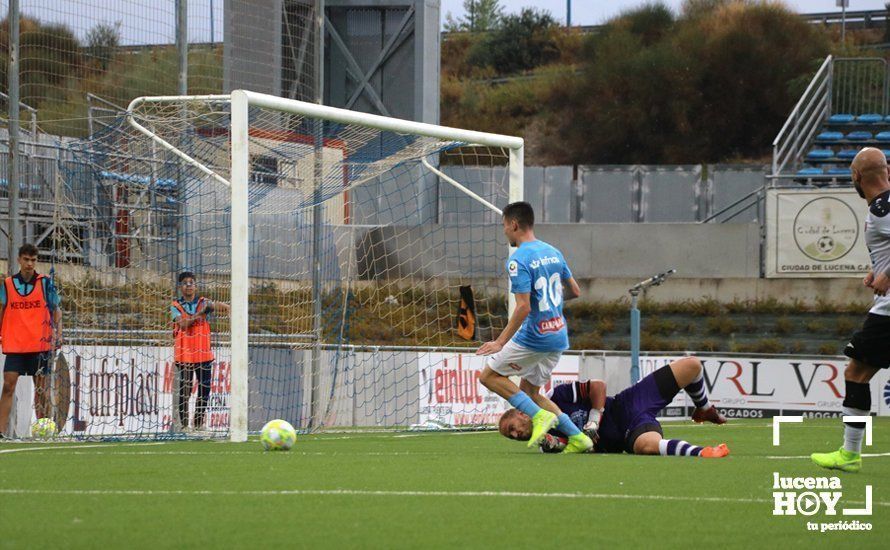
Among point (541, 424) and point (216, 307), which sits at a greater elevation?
point (216, 307)

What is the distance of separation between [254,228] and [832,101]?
1728 centimetres

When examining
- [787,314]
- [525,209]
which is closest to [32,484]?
[525,209]

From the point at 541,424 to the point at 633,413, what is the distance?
2.49 ft

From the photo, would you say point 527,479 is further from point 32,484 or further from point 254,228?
point 254,228

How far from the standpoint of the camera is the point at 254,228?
16984mm

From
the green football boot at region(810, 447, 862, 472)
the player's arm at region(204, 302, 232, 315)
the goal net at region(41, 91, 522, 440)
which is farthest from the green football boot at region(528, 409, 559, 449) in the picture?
the player's arm at region(204, 302, 232, 315)

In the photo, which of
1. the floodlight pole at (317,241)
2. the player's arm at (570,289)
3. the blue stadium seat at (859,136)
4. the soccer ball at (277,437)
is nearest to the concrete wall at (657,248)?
the blue stadium seat at (859,136)

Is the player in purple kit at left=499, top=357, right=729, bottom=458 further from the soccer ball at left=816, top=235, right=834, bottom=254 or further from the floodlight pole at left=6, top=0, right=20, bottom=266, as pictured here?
the soccer ball at left=816, top=235, right=834, bottom=254

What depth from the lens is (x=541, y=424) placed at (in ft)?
29.9

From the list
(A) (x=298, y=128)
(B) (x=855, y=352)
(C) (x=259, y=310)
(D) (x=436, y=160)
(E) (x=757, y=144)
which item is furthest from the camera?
(E) (x=757, y=144)

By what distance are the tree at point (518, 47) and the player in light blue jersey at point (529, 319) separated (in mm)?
43183

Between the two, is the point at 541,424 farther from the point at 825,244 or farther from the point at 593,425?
the point at 825,244

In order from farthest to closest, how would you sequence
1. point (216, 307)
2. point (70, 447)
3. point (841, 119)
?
1. point (841, 119)
2. point (216, 307)
3. point (70, 447)

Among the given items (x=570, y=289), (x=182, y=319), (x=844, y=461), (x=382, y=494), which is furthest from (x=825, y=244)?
(x=382, y=494)
